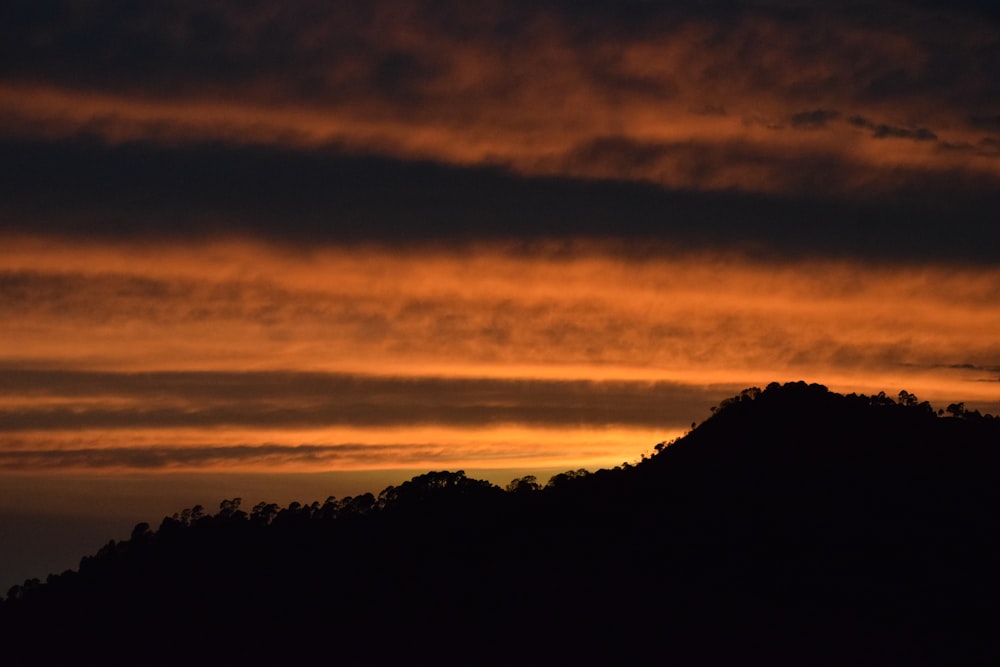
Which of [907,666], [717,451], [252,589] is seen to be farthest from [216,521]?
[907,666]

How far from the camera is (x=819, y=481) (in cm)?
11394

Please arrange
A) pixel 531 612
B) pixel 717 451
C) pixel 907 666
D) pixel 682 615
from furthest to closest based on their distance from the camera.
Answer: pixel 717 451 → pixel 531 612 → pixel 682 615 → pixel 907 666

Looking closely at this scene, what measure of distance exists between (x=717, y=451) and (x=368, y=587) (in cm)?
2821

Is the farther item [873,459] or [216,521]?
[216,521]

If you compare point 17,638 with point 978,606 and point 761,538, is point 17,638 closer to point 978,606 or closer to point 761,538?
point 761,538

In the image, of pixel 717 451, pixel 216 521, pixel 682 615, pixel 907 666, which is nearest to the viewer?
pixel 907 666

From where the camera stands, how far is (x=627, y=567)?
114 m

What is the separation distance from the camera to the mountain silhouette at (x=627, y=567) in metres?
103

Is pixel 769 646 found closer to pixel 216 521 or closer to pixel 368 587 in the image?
pixel 368 587

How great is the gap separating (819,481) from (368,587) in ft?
115

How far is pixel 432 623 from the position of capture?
11762 centimetres

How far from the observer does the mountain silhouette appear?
338 ft

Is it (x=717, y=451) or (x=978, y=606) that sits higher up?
(x=717, y=451)

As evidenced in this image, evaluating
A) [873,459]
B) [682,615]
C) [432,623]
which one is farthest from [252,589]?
[873,459]
